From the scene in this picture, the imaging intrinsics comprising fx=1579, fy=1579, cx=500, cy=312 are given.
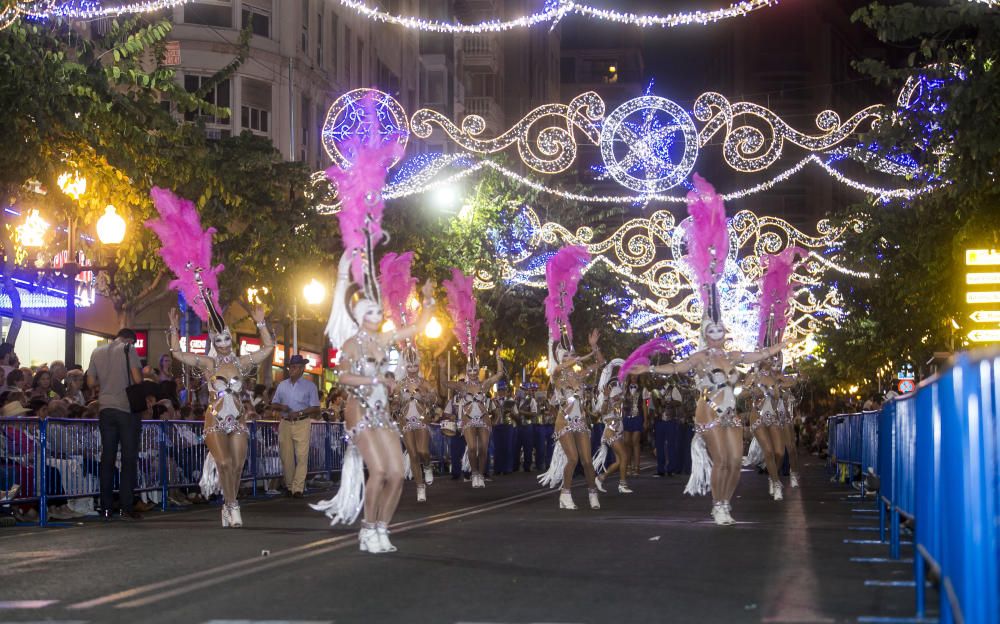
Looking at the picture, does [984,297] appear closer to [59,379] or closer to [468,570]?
[468,570]

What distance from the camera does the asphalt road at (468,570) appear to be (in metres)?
9.11

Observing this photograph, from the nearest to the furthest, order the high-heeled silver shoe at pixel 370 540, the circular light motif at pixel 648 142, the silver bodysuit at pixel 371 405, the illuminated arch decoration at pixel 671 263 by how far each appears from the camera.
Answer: the silver bodysuit at pixel 371 405, the high-heeled silver shoe at pixel 370 540, the circular light motif at pixel 648 142, the illuminated arch decoration at pixel 671 263

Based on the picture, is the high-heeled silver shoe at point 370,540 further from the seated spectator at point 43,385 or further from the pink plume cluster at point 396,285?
the pink plume cluster at point 396,285

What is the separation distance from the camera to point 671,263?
136ft

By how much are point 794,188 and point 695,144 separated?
4150 inches

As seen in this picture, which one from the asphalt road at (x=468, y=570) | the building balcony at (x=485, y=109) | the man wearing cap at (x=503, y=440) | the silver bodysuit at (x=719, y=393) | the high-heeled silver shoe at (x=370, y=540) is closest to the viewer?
the asphalt road at (x=468, y=570)

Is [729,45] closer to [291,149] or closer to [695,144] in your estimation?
[291,149]

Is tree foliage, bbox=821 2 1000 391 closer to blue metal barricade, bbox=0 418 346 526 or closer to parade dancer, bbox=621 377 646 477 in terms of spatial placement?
parade dancer, bbox=621 377 646 477

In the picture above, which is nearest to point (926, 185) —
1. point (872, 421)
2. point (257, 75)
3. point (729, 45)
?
point (872, 421)

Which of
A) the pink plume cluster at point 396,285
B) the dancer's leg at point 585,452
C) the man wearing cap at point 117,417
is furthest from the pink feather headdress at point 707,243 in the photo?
the pink plume cluster at point 396,285

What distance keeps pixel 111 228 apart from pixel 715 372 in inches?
332

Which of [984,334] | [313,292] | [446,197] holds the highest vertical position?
[446,197]

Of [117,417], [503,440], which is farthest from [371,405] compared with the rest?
[503,440]

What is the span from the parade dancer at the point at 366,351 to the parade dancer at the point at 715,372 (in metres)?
3.76
